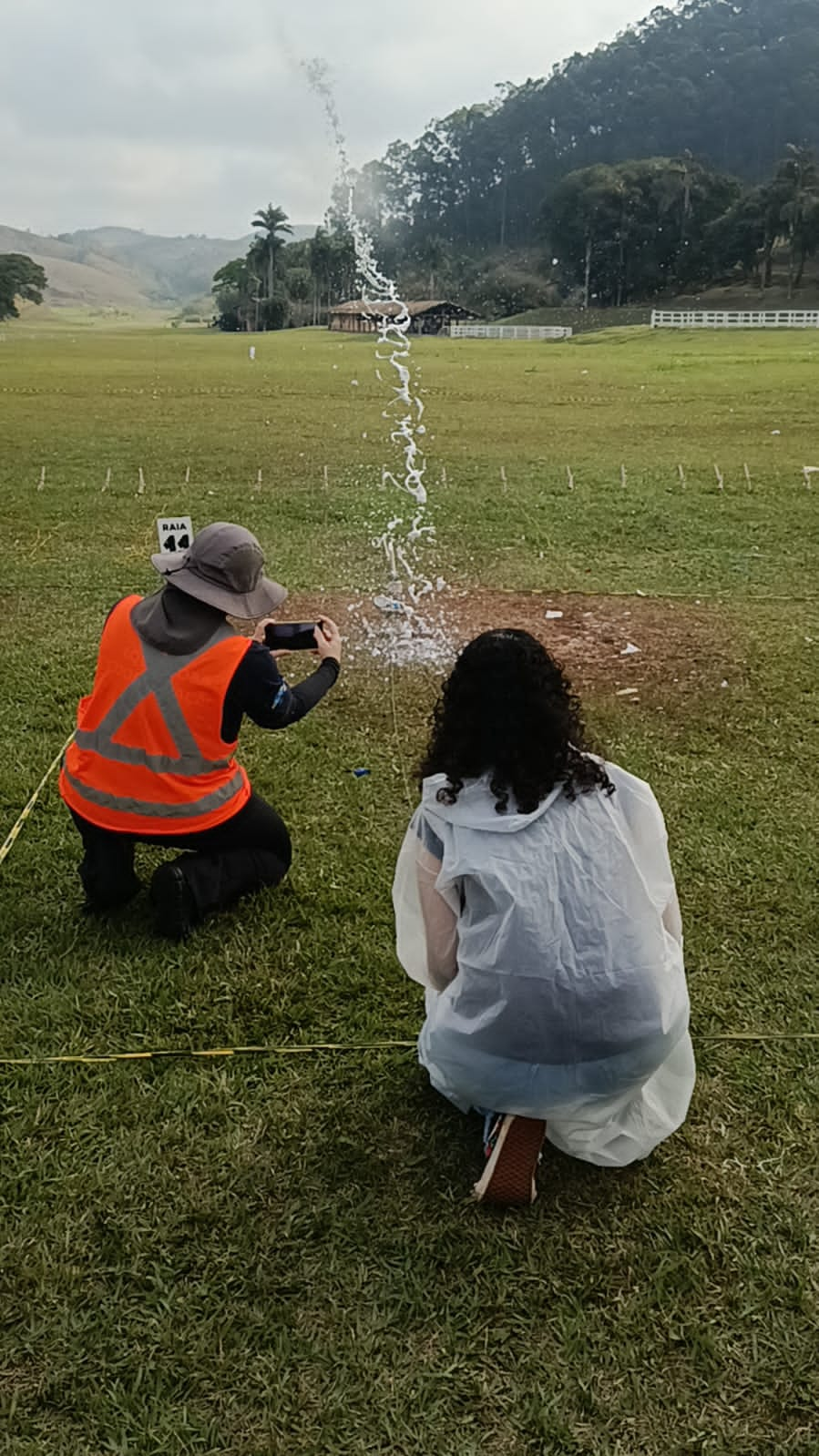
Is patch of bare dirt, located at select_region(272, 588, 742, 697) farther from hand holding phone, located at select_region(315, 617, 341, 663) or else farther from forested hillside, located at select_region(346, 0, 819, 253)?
forested hillside, located at select_region(346, 0, 819, 253)

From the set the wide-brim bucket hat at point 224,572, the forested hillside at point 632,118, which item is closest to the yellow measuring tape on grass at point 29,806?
the wide-brim bucket hat at point 224,572

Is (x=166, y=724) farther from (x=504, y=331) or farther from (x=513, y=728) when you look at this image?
(x=504, y=331)

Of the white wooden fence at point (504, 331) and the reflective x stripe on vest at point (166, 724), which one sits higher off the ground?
the white wooden fence at point (504, 331)

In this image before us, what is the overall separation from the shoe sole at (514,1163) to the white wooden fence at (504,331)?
169 feet

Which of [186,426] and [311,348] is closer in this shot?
[186,426]

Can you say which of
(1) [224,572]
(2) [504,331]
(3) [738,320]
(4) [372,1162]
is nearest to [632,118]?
(2) [504,331]

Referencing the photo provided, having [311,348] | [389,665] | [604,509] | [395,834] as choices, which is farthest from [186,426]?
[311,348]

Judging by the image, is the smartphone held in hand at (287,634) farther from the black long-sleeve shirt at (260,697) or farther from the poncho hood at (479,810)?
the poncho hood at (479,810)

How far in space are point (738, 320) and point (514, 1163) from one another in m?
50.7

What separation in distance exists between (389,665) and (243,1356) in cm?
442

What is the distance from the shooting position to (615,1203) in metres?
2.64

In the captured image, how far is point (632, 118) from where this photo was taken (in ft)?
309

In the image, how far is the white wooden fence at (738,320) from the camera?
4534cm

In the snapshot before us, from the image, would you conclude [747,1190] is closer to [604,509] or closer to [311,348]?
[604,509]
